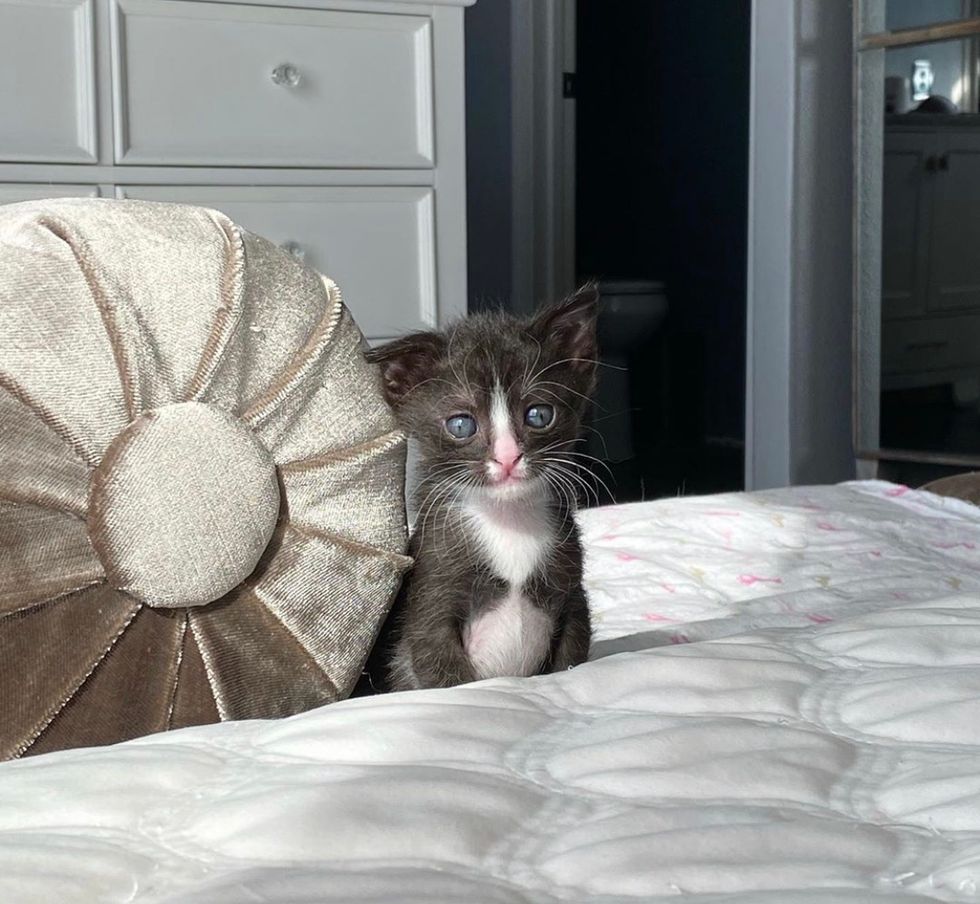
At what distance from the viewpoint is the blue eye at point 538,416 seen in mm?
1145

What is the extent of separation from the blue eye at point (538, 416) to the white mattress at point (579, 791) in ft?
1.16

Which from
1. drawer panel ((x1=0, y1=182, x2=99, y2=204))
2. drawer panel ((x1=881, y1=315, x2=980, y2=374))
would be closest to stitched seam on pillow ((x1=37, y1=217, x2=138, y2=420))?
drawer panel ((x1=0, y1=182, x2=99, y2=204))

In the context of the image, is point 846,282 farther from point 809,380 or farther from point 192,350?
point 192,350

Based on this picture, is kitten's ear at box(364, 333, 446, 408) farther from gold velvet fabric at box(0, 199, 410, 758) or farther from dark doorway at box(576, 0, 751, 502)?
dark doorway at box(576, 0, 751, 502)

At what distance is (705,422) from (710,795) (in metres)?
3.94

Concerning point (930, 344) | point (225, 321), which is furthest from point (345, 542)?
point (930, 344)

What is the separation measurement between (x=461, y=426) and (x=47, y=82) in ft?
3.53

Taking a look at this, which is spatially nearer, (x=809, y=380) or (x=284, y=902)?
(x=284, y=902)

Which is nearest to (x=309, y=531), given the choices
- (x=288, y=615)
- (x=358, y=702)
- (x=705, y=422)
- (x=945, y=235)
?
(x=288, y=615)

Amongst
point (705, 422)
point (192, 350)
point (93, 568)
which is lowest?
point (705, 422)

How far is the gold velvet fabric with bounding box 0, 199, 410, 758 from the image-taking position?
0.78m

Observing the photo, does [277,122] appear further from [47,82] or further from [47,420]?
[47,420]

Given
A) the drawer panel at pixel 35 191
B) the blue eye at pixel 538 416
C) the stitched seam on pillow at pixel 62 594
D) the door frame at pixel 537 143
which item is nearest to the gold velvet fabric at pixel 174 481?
the stitched seam on pillow at pixel 62 594

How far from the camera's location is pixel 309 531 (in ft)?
2.95
